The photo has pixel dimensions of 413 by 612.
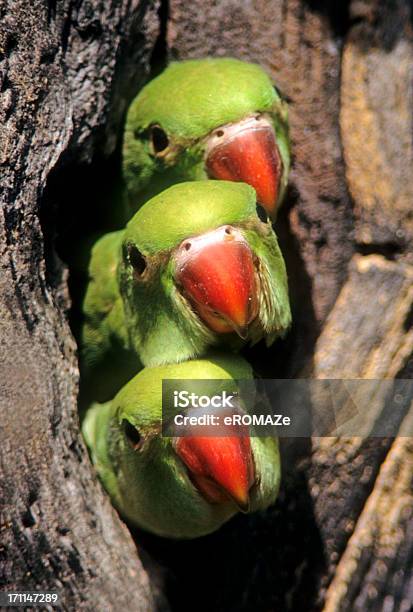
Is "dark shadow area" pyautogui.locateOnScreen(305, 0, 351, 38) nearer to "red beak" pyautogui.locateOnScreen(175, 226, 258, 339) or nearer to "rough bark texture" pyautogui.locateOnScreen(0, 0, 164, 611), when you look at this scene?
"rough bark texture" pyautogui.locateOnScreen(0, 0, 164, 611)

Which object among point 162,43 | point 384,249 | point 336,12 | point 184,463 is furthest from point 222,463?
point 336,12

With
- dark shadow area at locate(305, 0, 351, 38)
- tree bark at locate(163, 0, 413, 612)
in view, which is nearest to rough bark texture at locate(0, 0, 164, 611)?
tree bark at locate(163, 0, 413, 612)

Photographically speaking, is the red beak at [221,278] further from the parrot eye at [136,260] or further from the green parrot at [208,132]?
the green parrot at [208,132]

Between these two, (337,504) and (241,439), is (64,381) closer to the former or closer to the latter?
(241,439)

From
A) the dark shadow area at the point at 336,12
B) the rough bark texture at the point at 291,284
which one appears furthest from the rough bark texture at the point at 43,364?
the dark shadow area at the point at 336,12

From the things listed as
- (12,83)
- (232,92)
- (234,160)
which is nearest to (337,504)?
(234,160)

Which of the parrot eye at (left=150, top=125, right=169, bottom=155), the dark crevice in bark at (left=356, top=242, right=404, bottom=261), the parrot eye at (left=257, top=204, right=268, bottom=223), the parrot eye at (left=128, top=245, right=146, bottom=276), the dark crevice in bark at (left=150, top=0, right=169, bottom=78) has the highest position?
the dark crevice in bark at (left=150, top=0, right=169, bottom=78)
